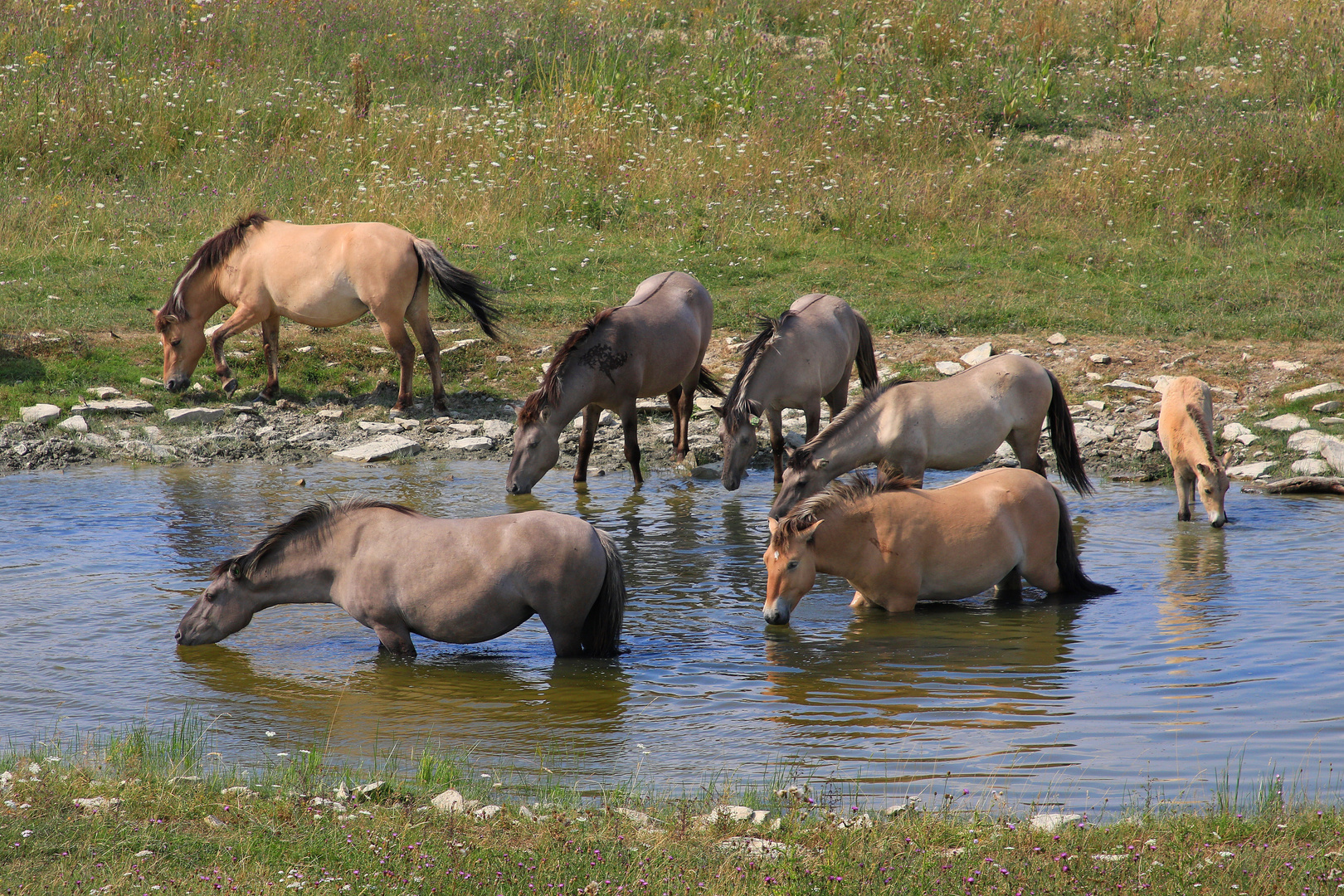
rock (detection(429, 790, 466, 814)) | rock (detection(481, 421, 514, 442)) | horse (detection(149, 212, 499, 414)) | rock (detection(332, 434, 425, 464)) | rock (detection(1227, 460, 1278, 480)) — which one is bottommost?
rock (detection(332, 434, 425, 464))

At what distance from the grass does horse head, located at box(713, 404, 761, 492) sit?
5747 mm

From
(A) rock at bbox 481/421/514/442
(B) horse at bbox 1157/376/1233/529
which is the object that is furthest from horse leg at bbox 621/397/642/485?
(B) horse at bbox 1157/376/1233/529

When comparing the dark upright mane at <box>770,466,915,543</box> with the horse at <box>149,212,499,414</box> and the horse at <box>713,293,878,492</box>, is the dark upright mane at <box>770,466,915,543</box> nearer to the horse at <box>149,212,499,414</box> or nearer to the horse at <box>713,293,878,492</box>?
the horse at <box>713,293,878,492</box>

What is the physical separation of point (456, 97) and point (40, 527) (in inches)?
482

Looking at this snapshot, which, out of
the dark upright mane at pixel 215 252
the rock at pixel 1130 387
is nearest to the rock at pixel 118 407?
the dark upright mane at pixel 215 252

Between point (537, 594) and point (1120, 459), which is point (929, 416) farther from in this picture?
point (537, 594)

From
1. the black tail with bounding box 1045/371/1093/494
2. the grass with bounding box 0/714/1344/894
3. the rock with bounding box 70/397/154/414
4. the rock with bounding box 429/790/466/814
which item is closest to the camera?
the grass with bounding box 0/714/1344/894

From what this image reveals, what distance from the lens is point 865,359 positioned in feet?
38.7

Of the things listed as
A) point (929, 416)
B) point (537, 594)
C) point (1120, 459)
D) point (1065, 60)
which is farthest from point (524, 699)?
point (1065, 60)

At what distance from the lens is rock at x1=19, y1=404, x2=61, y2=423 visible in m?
11.8

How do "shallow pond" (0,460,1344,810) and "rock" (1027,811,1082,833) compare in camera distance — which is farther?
"shallow pond" (0,460,1344,810)

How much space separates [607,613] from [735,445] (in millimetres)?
4027

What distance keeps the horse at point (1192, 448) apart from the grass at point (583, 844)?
16.4 feet

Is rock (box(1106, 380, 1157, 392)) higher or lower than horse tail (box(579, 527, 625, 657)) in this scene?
higher
